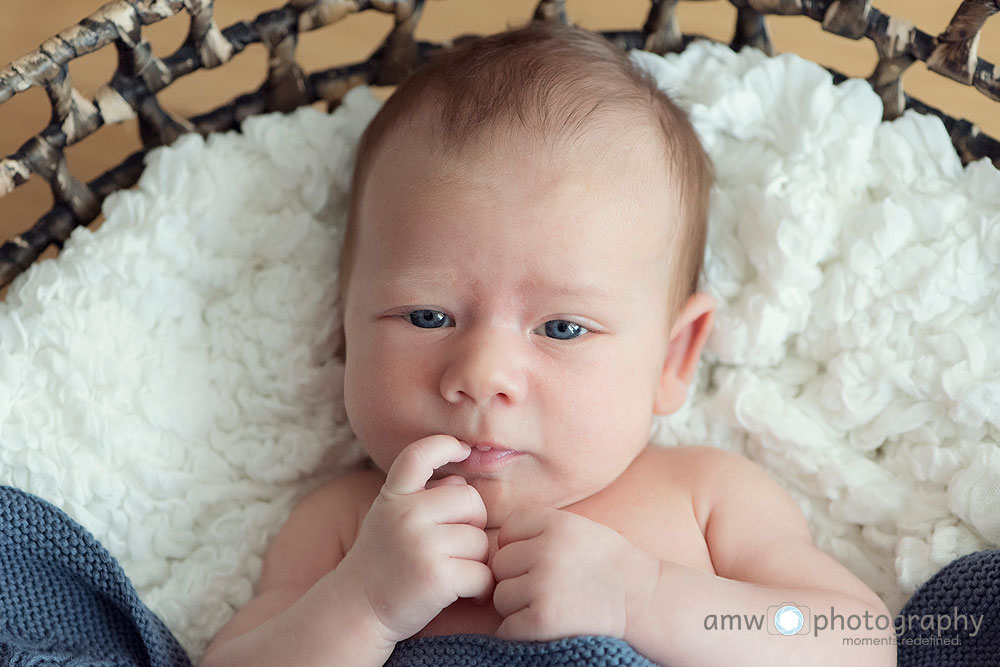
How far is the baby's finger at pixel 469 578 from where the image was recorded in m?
0.99

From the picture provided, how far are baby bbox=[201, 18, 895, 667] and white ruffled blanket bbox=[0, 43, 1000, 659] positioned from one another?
0.09m

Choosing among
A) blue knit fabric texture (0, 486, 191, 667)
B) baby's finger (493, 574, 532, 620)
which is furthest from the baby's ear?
blue knit fabric texture (0, 486, 191, 667)

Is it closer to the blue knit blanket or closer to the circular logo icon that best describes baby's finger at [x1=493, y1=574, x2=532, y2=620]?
the blue knit blanket

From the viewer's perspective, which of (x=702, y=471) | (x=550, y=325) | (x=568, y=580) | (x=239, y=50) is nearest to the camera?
(x=568, y=580)

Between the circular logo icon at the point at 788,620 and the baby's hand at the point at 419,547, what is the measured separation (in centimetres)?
28

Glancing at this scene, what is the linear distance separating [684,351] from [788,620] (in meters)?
0.36

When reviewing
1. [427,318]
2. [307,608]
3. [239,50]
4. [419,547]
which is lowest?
[307,608]

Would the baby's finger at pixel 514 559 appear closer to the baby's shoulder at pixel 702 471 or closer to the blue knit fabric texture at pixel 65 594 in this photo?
the baby's shoulder at pixel 702 471

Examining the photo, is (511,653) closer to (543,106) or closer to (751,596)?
(751,596)

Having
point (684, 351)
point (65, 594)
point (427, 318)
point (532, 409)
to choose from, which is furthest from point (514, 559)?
point (65, 594)

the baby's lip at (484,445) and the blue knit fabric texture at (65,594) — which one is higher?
the baby's lip at (484,445)

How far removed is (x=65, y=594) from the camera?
1.13m

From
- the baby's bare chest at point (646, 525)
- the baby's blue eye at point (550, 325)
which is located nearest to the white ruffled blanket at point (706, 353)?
the baby's bare chest at point (646, 525)

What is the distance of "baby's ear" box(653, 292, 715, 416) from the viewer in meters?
1.24
